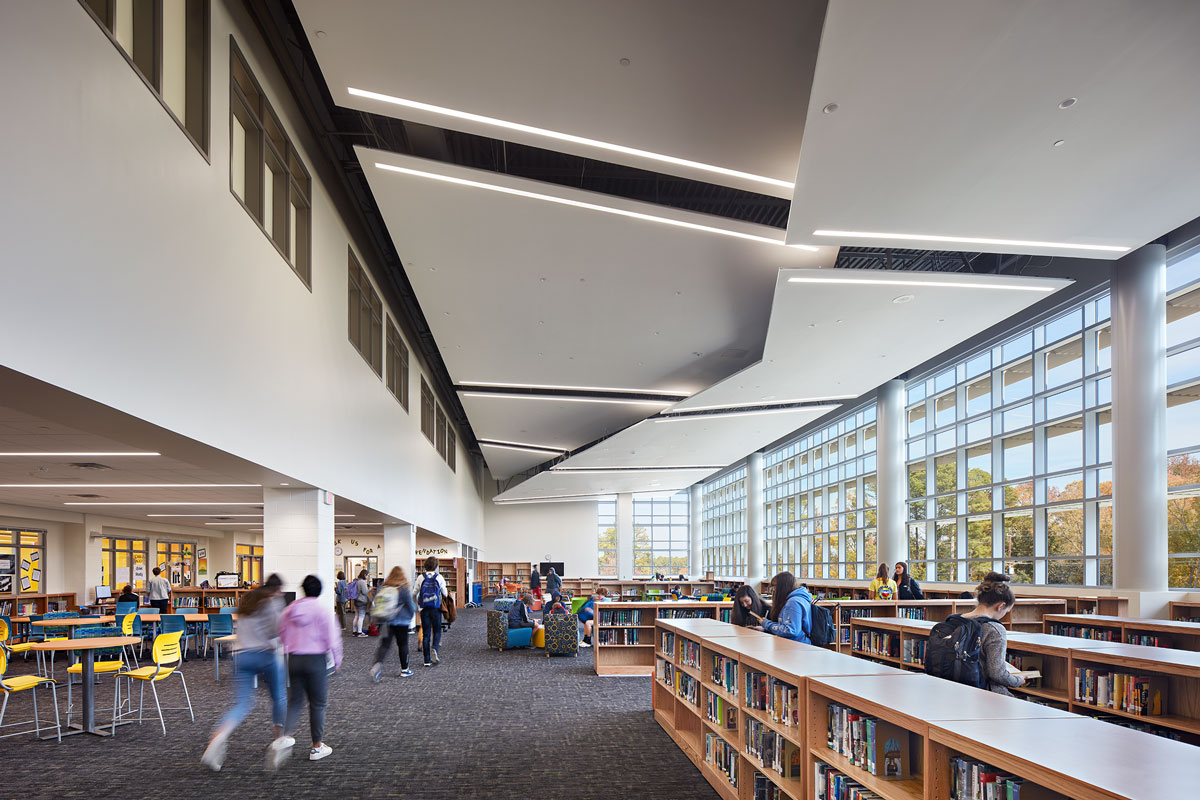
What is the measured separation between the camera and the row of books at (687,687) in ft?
20.4

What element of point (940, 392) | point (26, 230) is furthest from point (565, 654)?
point (26, 230)

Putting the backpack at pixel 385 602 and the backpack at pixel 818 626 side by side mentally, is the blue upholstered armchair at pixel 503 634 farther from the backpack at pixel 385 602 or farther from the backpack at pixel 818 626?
the backpack at pixel 818 626

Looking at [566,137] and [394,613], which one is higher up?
[566,137]

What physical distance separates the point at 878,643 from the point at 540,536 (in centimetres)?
2865

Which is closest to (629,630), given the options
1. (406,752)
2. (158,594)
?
(406,752)

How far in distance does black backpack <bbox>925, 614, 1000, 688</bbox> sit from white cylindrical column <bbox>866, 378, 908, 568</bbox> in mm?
11660

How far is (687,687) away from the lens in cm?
650

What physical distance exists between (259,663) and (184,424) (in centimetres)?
177

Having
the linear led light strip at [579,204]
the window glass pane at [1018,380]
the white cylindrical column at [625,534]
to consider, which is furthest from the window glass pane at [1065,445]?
the white cylindrical column at [625,534]

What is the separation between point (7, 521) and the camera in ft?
52.2

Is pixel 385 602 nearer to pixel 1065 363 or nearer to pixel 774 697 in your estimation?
pixel 774 697

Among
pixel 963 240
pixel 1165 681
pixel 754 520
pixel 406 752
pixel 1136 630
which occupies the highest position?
pixel 963 240

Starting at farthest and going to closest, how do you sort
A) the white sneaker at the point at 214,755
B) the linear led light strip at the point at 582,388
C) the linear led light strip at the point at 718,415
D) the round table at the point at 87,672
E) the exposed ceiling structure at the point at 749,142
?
the linear led light strip at the point at 718,415 < the linear led light strip at the point at 582,388 < the round table at the point at 87,672 < the white sneaker at the point at 214,755 < the exposed ceiling structure at the point at 749,142

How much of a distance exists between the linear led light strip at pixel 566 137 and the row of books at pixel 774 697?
4535 millimetres
